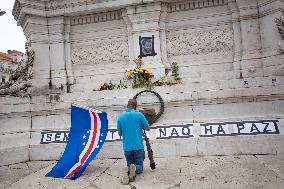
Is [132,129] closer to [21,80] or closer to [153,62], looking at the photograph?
[153,62]

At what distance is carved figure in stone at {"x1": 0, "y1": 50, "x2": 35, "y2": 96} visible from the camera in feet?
27.8

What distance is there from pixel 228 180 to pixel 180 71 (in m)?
6.17

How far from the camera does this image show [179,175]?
512 cm

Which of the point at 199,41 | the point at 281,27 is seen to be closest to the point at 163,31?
the point at 199,41

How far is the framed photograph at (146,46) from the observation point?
1030cm

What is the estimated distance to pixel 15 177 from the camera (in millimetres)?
5766

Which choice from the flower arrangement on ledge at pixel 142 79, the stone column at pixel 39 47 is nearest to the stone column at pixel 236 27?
the flower arrangement on ledge at pixel 142 79

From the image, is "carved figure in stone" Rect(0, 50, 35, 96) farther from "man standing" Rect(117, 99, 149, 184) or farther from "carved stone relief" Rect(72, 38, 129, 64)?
"man standing" Rect(117, 99, 149, 184)

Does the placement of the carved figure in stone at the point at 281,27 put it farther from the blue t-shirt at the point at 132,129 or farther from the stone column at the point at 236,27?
the blue t-shirt at the point at 132,129

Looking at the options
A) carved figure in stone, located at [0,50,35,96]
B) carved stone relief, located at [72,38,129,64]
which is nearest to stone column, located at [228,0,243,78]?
carved stone relief, located at [72,38,129,64]

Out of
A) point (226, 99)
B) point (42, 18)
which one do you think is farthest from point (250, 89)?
point (42, 18)

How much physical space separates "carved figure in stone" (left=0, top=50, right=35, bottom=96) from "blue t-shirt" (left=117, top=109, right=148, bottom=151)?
446 cm

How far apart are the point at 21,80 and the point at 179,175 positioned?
21.5 feet

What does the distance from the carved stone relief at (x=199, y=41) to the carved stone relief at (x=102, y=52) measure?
6.16 feet
